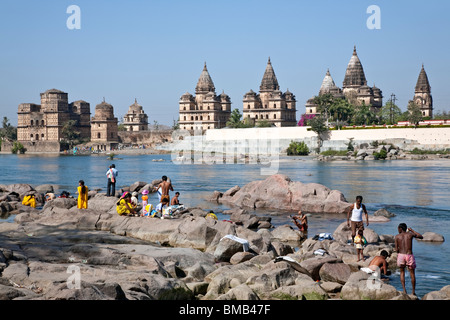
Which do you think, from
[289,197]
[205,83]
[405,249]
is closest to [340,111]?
[205,83]

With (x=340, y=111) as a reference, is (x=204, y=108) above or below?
above

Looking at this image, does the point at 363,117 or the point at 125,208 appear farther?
the point at 363,117

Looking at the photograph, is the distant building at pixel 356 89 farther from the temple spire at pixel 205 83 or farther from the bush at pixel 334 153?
the bush at pixel 334 153

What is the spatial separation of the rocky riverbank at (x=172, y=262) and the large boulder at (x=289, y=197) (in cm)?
481

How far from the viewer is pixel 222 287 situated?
32.1 feet

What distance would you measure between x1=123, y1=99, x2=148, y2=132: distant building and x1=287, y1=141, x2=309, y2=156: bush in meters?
58.2

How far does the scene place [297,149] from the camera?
220ft

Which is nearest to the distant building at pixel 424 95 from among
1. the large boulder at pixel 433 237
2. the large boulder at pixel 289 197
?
the large boulder at pixel 289 197

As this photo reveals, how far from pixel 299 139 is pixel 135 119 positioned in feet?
193

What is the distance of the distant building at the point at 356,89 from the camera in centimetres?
9581

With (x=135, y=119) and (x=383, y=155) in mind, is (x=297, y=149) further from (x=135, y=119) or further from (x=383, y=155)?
(x=135, y=119)

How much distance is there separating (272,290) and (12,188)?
737 inches
